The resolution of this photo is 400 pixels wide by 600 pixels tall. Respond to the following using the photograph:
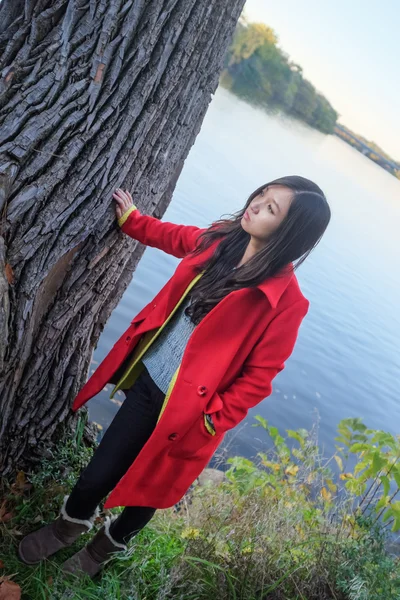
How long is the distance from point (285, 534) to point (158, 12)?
8.06 feet

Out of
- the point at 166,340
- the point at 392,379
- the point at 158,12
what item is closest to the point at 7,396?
the point at 166,340

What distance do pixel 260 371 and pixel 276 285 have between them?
1.12 feet

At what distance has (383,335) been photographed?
10969 mm

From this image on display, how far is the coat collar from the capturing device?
2.18 meters

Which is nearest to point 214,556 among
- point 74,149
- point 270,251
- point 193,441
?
point 193,441

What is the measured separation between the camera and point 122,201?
94.7 inches

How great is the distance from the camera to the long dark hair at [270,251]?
2.18 m

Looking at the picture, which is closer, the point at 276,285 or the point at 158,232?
the point at 276,285

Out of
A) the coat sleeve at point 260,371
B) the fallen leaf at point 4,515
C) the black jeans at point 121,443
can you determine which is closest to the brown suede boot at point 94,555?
the black jeans at point 121,443

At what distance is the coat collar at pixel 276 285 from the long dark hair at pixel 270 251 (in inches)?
0.8

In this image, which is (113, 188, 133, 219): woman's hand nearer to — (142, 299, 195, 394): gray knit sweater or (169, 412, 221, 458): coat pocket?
(142, 299, 195, 394): gray knit sweater

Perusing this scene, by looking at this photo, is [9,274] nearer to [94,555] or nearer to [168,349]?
[168,349]

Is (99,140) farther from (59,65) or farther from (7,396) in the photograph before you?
(7,396)

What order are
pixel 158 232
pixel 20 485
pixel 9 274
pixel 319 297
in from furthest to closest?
pixel 319 297 < pixel 20 485 < pixel 158 232 < pixel 9 274
